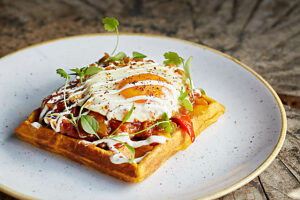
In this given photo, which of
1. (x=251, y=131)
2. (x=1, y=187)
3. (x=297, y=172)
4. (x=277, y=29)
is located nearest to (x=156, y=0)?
(x=277, y=29)

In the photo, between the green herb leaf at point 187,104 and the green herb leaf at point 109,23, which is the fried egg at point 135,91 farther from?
the green herb leaf at point 109,23

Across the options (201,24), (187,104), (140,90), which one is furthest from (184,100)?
(201,24)

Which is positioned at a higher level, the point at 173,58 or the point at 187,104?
the point at 173,58

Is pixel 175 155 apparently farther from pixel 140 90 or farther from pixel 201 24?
pixel 201 24

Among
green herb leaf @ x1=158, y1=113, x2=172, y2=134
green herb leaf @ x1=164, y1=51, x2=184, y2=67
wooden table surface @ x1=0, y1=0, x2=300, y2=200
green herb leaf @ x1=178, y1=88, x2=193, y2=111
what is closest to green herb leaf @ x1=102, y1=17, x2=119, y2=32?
green herb leaf @ x1=164, y1=51, x2=184, y2=67

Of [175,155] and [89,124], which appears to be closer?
→ [89,124]

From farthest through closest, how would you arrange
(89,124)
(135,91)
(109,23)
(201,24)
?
(201,24) < (109,23) < (135,91) < (89,124)
